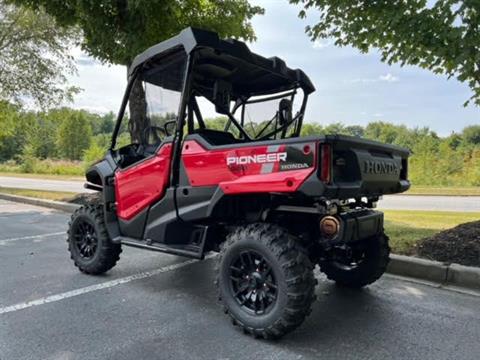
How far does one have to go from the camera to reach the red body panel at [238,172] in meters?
2.81

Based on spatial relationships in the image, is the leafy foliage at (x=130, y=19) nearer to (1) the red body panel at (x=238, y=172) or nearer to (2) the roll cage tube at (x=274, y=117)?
(2) the roll cage tube at (x=274, y=117)

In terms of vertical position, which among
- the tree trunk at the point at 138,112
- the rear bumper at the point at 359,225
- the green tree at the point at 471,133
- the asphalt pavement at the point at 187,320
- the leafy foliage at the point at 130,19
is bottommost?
the asphalt pavement at the point at 187,320

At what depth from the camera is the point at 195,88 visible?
3801 millimetres

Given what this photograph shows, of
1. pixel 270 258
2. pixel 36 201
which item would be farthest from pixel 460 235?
pixel 36 201

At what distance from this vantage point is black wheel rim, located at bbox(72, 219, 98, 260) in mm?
4531

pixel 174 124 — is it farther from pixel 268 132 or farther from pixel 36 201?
pixel 36 201

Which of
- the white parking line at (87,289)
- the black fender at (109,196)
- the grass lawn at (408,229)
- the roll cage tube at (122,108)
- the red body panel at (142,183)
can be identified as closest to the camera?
the white parking line at (87,289)

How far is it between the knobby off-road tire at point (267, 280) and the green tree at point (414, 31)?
2800mm

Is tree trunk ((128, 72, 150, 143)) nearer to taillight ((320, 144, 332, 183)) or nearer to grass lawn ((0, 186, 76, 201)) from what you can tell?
taillight ((320, 144, 332, 183))

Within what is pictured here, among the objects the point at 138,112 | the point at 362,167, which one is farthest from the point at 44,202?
the point at 362,167

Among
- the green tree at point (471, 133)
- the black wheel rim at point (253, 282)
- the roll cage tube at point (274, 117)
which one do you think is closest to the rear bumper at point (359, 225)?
the black wheel rim at point (253, 282)

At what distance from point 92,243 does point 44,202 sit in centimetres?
750

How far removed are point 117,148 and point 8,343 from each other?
7.64 ft

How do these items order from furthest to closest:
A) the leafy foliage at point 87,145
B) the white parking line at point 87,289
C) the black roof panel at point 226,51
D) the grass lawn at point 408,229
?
1. the leafy foliage at point 87,145
2. the grass lawn at point 408,229
3. the white parking line at point 87,289
4. the black roof panel at point 226,51
